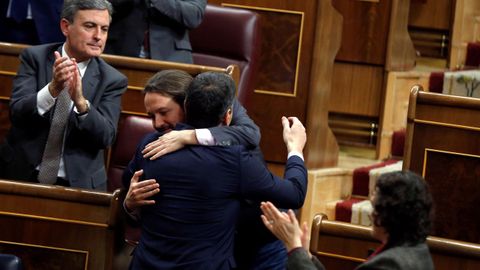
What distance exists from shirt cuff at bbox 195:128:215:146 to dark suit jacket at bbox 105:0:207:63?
886mm

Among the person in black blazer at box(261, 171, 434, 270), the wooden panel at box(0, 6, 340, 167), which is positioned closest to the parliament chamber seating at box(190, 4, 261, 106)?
the wooden panel at box(0, 6, 340, 167)

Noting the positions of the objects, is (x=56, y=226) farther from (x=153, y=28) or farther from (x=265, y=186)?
(x=153, y=28)

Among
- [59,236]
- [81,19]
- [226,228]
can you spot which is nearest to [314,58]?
[81,19]

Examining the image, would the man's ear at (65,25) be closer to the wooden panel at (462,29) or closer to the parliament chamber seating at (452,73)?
the parliament chamber seating at (452,73)

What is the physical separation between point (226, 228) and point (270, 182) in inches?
3.2

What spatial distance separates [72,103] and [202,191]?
17.7 inches

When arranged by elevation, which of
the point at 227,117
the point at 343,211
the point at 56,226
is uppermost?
the point at 227,117

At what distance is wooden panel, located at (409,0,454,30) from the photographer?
291 cm

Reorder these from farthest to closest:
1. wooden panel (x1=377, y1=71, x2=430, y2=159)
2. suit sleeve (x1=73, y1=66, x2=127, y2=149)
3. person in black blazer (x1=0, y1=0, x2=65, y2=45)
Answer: wooden panel (x1=377, y1=71, x2=430, y2=159), person in black blazer (x1=0, y1=0, x2=65, y2=45), suit sleeve (x1=73, y1=66, x2=127, y2=149)

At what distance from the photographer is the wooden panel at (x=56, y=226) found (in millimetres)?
1604

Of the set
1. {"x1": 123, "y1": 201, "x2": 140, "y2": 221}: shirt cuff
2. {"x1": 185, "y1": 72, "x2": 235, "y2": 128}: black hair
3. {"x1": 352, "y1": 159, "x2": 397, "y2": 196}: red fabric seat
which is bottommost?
{"x1": 352, "y1": 159, "x2": 397, "y2": 196}: red fabric seat

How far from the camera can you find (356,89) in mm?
2648

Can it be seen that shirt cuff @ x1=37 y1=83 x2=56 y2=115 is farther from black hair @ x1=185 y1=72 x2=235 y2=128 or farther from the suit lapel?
black hair @ x1=185 y1=72 x2=235 y2=128

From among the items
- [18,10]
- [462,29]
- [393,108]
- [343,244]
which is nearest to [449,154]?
[343,244]
